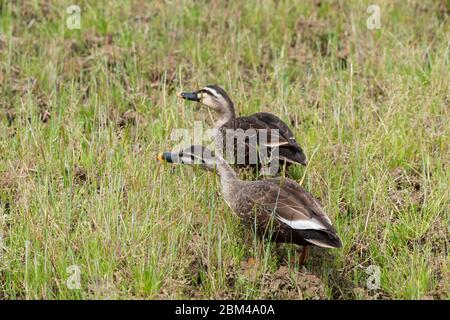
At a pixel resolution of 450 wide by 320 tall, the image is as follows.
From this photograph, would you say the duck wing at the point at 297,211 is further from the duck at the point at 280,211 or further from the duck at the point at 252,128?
the duck at the point at 252,128

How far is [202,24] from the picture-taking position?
992cm

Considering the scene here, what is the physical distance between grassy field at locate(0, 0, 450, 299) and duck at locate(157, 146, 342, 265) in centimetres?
14

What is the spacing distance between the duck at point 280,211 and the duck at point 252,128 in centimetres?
67

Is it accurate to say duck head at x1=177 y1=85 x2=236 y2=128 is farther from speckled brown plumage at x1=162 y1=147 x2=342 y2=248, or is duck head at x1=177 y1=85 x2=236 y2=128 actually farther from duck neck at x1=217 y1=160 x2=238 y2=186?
speckled brown plumage at x1=162 y1=147 x2=342 y2=248

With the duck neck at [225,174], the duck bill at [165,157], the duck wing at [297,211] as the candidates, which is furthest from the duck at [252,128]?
the duck bill at [165,157]

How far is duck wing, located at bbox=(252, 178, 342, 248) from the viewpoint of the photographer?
18.7 ft

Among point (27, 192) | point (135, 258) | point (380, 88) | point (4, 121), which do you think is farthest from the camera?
point (380, 88)

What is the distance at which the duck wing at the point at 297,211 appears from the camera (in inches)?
225

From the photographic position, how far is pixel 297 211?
5.91 meters

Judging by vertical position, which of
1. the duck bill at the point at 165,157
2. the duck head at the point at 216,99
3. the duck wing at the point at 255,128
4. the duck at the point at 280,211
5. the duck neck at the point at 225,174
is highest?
the duck head at the point at 216,99

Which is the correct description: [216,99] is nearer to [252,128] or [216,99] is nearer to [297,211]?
[252,128]
